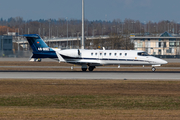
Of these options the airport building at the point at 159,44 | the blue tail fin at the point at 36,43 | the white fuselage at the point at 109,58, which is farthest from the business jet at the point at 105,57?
the airport building at the point at 159,44

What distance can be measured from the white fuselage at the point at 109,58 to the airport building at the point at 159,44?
57.4 meters

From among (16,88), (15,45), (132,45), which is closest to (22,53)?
(132,45)

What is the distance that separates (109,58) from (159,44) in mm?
65487

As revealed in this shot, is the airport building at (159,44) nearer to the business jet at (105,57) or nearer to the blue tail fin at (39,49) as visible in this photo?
the business jet at (105,57)

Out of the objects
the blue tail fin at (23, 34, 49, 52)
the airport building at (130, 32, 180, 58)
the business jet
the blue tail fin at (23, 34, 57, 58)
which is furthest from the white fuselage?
the airport building at (130, 32, 180, 58)

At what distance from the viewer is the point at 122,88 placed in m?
22.9

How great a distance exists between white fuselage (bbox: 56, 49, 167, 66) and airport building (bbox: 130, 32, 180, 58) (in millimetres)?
57378

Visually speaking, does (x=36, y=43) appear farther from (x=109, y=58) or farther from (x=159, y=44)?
(x=159, y=44)

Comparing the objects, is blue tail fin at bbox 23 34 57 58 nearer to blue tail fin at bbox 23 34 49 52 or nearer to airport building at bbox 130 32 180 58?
blue tail fin at bbox 23 34 49 52

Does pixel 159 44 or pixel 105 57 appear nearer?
pixel 105 57

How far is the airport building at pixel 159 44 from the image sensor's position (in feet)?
315

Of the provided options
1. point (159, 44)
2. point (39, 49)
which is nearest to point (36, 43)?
point (39, 49)

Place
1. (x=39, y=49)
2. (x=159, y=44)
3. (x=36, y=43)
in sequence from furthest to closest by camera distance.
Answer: (x=159, y=44) → (x=36, y=43) → (x=39, y=49)

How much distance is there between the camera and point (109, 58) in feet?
124
